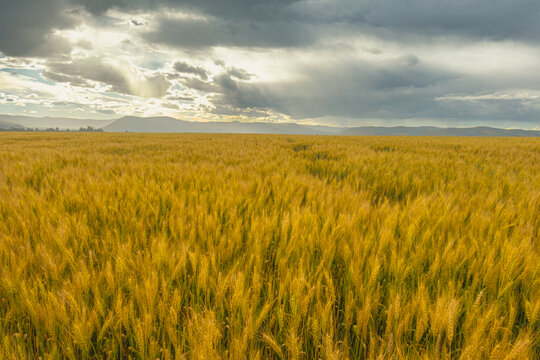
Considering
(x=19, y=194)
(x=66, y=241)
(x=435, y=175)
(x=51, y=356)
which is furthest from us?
(x=435, y=175)

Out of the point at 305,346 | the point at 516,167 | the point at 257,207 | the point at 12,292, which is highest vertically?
the point at 516,167

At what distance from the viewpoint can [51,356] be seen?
2.27 ft

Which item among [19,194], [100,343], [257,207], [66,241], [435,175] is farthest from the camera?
[435,175]

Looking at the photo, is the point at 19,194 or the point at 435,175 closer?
the point at 19,194

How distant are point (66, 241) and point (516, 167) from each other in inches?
242

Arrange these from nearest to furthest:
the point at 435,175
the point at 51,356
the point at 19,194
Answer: the point at 51,356 → the point at 19,194 → the point at 435,175

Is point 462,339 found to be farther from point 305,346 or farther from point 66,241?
point 66,241

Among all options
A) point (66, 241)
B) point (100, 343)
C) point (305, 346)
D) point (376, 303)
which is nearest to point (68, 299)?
point (100, 343)

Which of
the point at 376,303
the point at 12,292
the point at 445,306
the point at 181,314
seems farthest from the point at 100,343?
the point at 445,306

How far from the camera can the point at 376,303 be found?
93 centimetres

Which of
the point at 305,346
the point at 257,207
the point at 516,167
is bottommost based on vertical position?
the point at 305,346

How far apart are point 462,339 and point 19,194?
329cm

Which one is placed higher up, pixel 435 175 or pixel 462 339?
pixel 435 175

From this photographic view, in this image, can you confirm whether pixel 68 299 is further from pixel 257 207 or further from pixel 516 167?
pixel 516 167
